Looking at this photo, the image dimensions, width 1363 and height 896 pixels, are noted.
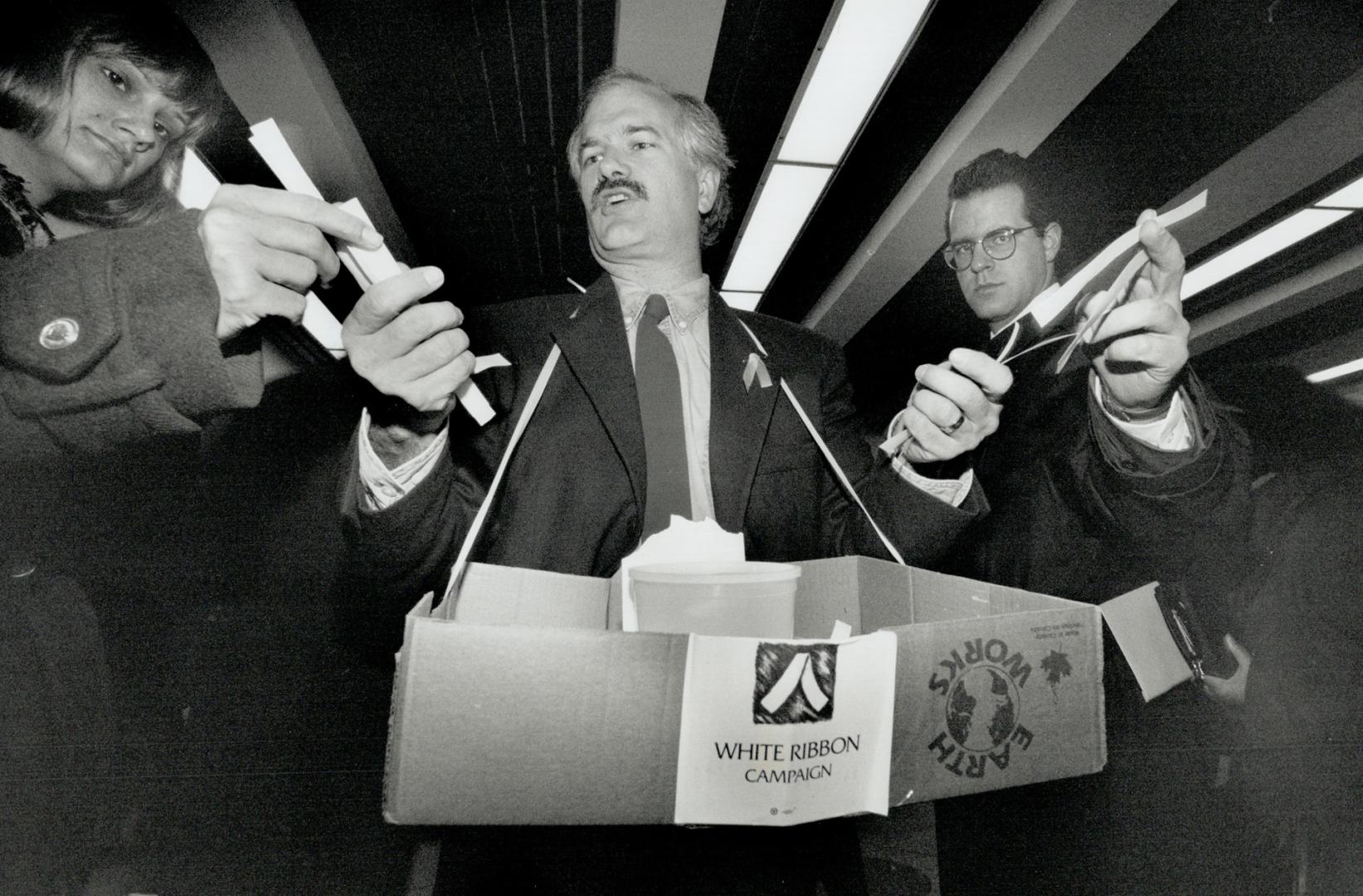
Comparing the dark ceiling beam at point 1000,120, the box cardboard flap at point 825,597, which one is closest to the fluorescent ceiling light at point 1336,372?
the dark ceiling beam at point 1000,120

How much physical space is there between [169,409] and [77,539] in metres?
0.34

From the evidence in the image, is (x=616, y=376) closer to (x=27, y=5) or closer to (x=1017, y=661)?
(x=1017, y=661)

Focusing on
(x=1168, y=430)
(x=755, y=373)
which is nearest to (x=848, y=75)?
(x=755, y=373)

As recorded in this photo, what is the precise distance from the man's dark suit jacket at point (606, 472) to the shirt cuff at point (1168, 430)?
262mm

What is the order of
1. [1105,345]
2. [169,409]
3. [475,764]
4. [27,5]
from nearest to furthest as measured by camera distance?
[475,764], [169,409], [27,5], [1105,345]

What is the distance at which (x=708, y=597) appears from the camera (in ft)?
2.32

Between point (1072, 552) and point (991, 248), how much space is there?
1.83 feet

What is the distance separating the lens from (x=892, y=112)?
1.20m

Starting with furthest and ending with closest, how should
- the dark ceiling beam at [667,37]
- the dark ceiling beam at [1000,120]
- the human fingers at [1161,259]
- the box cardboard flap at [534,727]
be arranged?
1. the dark ceiling beam at [1000,120]
2. the dark ceiling beam at [667,37]
3. the human fingers at [1161,259]
4. the box cardboard flap at [534,727]

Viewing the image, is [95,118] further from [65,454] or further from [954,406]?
[954,406]

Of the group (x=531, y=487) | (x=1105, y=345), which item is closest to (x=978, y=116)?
(x=1105, y=345)

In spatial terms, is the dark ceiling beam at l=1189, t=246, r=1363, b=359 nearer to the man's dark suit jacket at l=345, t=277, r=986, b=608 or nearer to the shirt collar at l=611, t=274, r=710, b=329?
the man's dark suit jacket at l=345, t=277, r=986, b=608

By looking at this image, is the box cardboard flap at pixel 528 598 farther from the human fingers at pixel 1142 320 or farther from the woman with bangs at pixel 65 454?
the human fingers at pixel 1142 320

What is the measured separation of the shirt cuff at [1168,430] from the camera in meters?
1.00
